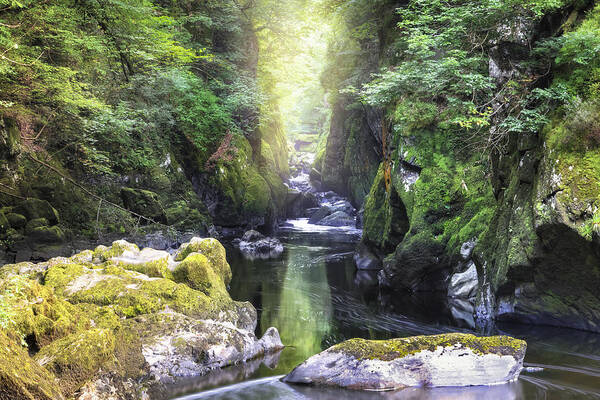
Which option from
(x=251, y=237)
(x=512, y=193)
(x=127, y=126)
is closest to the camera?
(x=512, y=193)

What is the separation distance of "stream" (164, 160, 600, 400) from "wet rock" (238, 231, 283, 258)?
1.56 feet

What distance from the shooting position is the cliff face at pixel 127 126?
1079 centimetres

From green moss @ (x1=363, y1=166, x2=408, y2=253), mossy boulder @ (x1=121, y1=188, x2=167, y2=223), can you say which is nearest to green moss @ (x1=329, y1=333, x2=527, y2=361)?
green moss @ (x1=363, y1=166, x2=408, y2=253)

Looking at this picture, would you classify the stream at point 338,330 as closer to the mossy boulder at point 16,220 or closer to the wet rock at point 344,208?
the mossy boulder at point 16,220

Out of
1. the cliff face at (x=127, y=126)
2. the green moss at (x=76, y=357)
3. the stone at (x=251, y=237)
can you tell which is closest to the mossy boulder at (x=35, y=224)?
the cliff face at (x=127, y=126)

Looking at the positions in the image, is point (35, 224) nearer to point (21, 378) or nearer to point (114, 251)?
point (114, 251)

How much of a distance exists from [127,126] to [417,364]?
11401 mm

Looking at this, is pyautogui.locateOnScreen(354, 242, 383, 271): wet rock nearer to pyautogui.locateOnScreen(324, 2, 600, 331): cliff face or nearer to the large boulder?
pyautogui.locateOnScreen(324, 2, 600, 331): cliff face

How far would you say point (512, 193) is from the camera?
938cm

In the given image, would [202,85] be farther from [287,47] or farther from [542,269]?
[542,269]

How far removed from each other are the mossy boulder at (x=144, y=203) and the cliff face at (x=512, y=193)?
9215 millimetres

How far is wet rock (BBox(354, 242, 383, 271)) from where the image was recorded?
50.3ft

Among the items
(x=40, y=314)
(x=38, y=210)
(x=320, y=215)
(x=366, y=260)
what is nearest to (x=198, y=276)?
(x=40, y=314)

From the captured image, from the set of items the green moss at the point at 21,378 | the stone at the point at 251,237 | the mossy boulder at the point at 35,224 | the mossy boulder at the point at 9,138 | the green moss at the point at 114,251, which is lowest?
the stone at the point at 251,237
